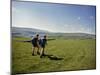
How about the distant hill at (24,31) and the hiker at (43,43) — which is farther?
the hiker at (43,43)

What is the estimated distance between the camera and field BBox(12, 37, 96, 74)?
2287 mm

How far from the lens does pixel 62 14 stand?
2482 mm

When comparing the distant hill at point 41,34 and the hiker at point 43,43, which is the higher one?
the distant hill at point 41,34

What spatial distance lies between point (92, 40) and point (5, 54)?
127cm

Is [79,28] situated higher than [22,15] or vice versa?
[22,15]

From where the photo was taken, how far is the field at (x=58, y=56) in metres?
2.29

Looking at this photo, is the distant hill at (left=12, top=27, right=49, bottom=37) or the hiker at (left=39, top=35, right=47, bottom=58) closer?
the distant hill at (left=12, top=27, right=49, bottom=37)

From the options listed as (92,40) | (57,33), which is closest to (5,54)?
(57,33)

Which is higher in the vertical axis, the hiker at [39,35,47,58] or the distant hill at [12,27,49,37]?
the distant hill at [12,27,49,37]

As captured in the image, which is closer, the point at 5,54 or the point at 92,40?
the point at 5,54

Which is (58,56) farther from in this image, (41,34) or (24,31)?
(24,31)

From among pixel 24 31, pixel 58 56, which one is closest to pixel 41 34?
pixel 24 31

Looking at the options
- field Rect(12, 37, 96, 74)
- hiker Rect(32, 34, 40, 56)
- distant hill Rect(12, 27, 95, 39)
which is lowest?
field Rect(12, 37, 96, 74)

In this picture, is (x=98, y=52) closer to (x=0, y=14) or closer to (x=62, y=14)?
(x=62, y=14)
